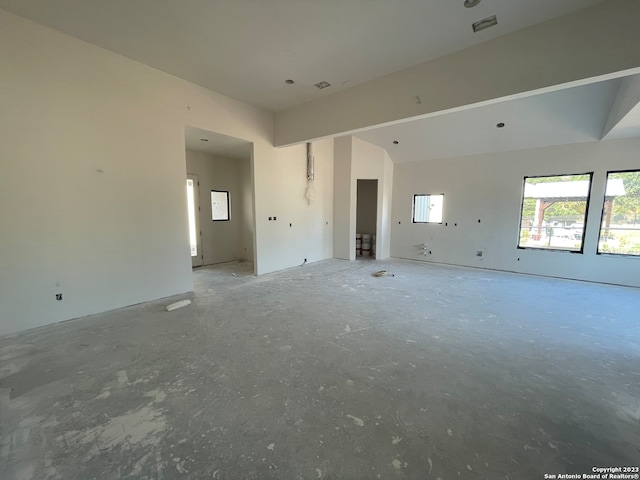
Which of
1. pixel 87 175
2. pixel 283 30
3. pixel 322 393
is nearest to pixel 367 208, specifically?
pixel 283 30

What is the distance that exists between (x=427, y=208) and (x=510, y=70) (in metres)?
4.38

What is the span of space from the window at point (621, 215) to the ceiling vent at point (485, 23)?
4406 millimetres

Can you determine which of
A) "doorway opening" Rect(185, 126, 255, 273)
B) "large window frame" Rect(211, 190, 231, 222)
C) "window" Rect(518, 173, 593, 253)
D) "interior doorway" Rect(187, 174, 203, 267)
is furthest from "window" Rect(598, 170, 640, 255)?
"interior doorway" Rect(187, 174, 203, 267)

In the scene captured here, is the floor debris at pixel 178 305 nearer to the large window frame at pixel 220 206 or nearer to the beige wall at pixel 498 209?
the large window frame at pixel 220 206

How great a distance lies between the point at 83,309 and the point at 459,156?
7.82 m

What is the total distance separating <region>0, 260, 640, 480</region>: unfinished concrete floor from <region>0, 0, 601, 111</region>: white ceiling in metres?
3.37

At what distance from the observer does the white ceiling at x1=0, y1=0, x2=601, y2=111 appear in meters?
2.52

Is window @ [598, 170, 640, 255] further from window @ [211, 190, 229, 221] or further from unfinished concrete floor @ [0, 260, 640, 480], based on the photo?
window @ [211, 190, 229, 221]

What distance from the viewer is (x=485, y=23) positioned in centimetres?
273

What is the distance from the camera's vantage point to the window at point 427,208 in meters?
6.89

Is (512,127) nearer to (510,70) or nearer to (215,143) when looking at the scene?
(510,70)

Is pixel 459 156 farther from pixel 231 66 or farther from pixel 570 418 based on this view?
pixel 570 418

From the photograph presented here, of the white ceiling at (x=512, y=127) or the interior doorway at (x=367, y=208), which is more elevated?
the white ceiling at (x=512, y=127)

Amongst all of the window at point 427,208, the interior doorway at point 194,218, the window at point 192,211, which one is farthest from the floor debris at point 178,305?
the window at point 427,208
